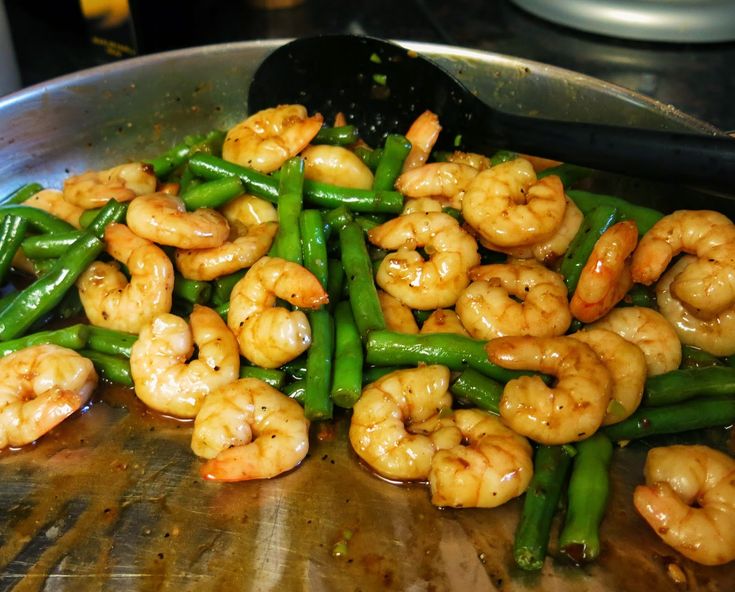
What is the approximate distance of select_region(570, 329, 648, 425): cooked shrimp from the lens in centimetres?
282

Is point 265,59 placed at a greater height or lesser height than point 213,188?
greater

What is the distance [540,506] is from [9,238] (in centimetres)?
269

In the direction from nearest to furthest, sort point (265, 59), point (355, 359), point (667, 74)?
1. point (355, 359)
2. point (265, 59)
3. point (667, 74)

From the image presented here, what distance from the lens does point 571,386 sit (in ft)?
8.79

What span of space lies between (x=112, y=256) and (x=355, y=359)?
4.22ft

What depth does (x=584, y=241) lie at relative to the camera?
3.29 metres

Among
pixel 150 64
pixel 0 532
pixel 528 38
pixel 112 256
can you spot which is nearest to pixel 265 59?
pixel 150 64

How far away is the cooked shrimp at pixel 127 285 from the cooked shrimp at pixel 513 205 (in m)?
1.35

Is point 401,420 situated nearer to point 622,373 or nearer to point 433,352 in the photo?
point 433,352

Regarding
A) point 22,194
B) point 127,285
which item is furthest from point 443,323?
point 22,194

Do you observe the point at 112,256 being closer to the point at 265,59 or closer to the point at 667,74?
the point at 265,59

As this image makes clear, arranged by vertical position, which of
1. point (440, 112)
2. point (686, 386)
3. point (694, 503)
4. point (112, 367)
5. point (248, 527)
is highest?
point (440, 112)

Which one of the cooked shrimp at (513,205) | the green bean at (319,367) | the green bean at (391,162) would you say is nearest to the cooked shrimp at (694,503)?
the cooked shrimp at (513,205)

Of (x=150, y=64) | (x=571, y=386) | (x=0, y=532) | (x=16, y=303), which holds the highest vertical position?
(x=150, y=64)
